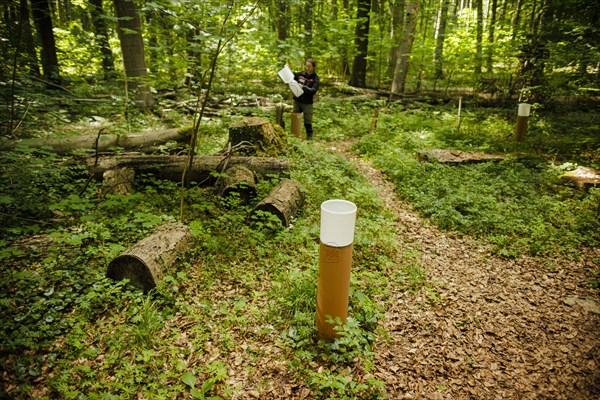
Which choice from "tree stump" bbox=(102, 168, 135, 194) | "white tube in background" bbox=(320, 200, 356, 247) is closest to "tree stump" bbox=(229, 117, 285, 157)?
"tree stump" bbox=(102, 168, 135, 194)

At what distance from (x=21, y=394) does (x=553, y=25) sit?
516 inches

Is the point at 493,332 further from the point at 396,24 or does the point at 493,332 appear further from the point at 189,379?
the point at 396,24

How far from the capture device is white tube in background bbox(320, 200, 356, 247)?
2.60 metres

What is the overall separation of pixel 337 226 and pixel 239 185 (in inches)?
119

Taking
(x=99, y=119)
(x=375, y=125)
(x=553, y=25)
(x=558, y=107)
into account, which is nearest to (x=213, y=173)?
(x=99, y=119)

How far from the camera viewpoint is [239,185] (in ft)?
17.5

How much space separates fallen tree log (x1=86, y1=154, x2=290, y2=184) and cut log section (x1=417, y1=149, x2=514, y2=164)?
155 inches

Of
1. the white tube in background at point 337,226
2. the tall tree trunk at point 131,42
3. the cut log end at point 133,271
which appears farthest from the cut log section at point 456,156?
the tall tree trunk at point 131,42

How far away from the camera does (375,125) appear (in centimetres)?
1086

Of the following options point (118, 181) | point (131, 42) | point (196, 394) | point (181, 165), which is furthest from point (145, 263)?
point (131, 42)

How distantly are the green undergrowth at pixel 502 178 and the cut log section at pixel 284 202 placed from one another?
239 cm

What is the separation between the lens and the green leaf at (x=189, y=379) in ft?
8.27

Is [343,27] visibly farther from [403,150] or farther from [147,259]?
[147,259]

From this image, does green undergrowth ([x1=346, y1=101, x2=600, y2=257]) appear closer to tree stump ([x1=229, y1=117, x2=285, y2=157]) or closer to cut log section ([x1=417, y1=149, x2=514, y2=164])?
cut log section ([x1=417, y1=149, x2=514, y2=164])
